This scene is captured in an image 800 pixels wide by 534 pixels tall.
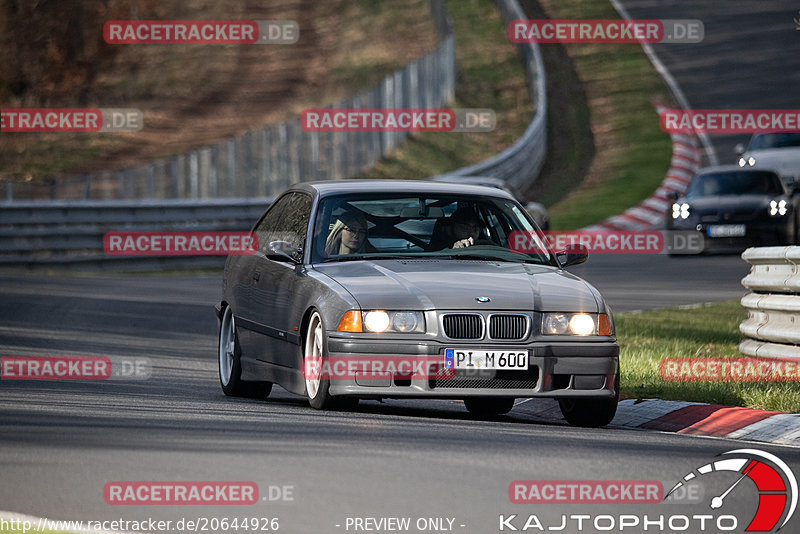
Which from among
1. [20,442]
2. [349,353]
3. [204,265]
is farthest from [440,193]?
[204,265]

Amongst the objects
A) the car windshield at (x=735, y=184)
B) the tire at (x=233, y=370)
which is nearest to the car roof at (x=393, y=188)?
the tire at (x=233, y=370)

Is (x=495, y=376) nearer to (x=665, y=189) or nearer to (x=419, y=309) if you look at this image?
(x=419, y=309)

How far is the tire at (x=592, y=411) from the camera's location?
32.2ft

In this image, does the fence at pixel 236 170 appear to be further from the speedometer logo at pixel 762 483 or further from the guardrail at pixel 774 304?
the speedometer logo at pixel 762 483

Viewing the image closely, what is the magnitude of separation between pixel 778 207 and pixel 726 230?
2.80ft

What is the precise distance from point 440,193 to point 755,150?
21639 millimetres

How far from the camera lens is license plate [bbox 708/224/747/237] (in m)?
25.7

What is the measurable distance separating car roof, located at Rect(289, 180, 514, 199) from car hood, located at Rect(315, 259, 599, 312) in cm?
68

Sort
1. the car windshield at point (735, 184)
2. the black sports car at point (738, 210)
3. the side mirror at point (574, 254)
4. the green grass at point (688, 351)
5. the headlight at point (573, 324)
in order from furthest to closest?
the car windshield at point (735, 184) < the black sports car at point (738, 210) < the side mirror at point (574, 254) < the green grass at point (688, 351) < the headlight at point (573, 324)

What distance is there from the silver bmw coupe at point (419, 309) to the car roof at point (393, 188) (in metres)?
0.01

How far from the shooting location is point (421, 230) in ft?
35.4

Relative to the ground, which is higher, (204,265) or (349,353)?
(349,353)

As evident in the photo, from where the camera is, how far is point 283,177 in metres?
29.6

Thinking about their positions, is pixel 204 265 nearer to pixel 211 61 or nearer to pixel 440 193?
pixel 440 193
